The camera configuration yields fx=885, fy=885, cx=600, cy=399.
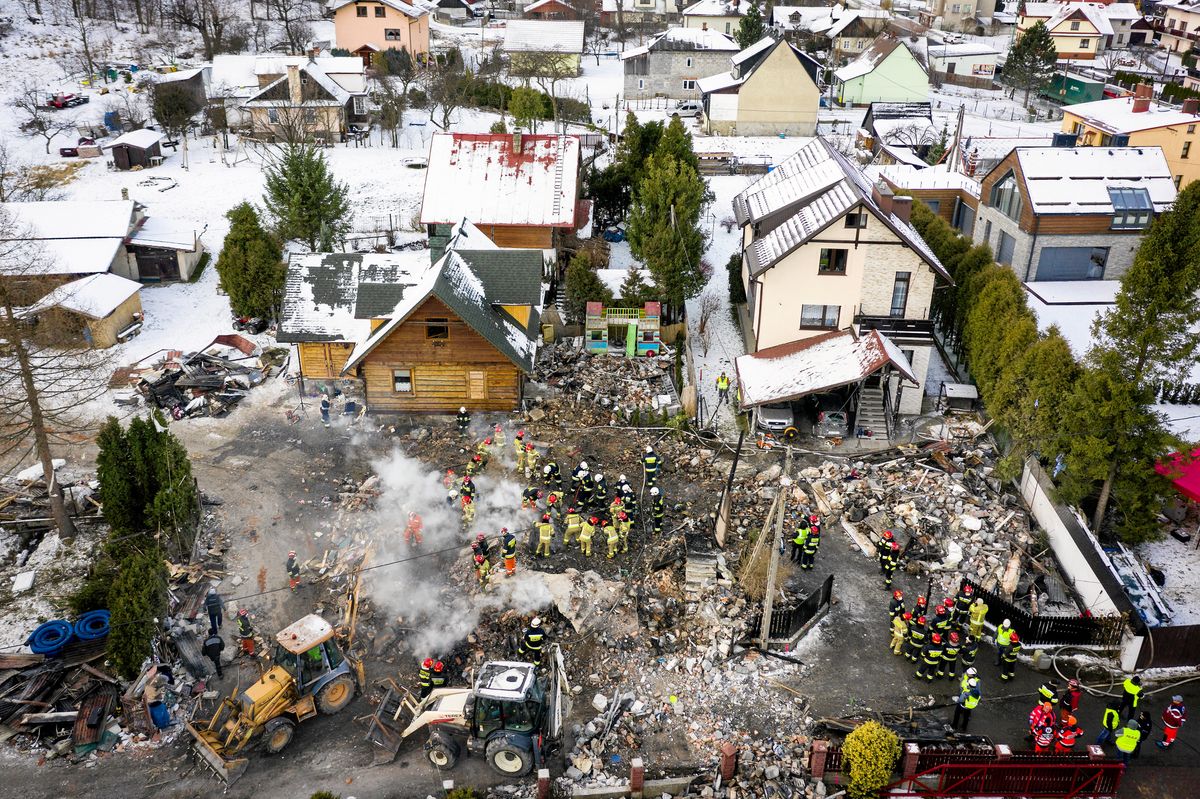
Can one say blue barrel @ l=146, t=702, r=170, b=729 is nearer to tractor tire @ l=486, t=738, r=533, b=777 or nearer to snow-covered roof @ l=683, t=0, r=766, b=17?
tractor tire @ l=486, t=738, r=533, b=777

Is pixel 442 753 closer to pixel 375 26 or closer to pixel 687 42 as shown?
pixel 687 42

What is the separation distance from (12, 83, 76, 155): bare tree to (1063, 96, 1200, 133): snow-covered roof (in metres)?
64.5

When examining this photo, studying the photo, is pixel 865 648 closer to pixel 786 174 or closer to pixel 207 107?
pixel 786 174

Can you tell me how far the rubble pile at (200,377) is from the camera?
31.3 meters

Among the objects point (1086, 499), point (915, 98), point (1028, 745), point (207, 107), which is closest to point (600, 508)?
point (1028, 745)

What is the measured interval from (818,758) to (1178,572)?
1334cm

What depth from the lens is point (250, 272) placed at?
36375 mm

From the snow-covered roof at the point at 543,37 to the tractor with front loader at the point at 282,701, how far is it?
69.2 meters

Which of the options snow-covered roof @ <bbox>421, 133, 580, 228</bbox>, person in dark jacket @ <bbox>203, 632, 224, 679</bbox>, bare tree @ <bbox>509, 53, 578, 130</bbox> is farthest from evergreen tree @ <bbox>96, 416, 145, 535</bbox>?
bare tree @ <bbox>509, 53, 578, 130</bbox>

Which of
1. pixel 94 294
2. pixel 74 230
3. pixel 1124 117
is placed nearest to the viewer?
pixel 94 294

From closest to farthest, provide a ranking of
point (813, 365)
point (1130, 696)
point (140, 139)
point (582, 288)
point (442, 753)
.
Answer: point (442, 753) < point (1130, 696) < point (813, 365) < point (582, 288) < point (140, 139)

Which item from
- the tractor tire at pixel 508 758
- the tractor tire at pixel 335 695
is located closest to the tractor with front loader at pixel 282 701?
the tractor tire at pixel 335 695

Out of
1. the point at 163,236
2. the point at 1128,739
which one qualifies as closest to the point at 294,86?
the point at 163,236

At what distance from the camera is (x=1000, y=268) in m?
32.1
